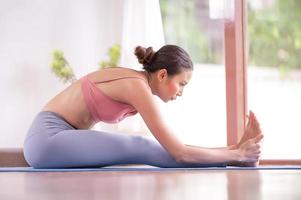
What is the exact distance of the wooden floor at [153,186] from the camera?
1.24 meters

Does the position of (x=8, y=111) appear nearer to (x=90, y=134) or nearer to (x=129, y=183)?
(x=90, y=134)

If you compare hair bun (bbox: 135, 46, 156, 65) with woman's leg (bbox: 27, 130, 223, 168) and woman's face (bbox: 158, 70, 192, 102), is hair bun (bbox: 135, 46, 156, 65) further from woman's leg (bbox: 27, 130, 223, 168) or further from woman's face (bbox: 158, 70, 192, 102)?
woman's leg (bbox: 27, 130, 223, 168)

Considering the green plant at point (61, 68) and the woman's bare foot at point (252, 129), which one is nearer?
the woman's bare foot at point (252, 129)

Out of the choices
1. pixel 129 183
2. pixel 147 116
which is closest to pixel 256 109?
pixel 147 116

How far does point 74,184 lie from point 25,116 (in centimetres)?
264

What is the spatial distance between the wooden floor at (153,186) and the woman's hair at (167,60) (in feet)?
1.66

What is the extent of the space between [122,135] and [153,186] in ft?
2.45

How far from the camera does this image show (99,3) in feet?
13.5

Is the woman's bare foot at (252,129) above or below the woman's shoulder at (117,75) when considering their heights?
below

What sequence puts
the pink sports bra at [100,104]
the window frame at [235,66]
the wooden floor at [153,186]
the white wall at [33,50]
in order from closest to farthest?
1. the wooden floor at [153,186]
2. the pink sports bra at [100,104]
3. the window frame at [235,66]
4. the white wall at [33,50]

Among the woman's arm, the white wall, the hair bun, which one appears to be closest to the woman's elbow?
the woman's arm

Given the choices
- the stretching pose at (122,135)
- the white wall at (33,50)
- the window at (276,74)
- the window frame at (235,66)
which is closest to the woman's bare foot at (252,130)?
the stretching pose at (122,135)

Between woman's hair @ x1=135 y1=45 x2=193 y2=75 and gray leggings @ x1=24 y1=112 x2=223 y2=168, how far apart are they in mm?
323

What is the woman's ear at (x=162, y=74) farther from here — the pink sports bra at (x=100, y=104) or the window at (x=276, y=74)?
the window at (x=276, y=74)
